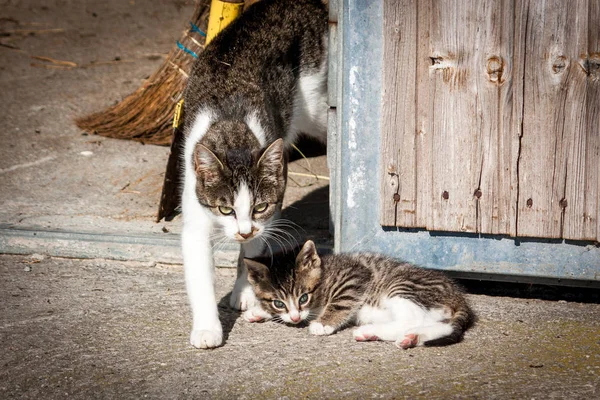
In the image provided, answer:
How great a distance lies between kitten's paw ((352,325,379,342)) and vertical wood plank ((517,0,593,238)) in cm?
113

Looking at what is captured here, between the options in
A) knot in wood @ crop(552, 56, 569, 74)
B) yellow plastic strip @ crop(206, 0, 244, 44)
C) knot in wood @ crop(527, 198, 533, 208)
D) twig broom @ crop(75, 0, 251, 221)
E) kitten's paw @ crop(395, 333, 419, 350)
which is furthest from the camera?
twig broom @ crop(75, 0, 251, 221)

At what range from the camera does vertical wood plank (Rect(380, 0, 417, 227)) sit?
450 cm

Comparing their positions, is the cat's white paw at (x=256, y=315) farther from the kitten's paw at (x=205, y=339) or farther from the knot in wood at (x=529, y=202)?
the knot in wood at (x=529, y=202)

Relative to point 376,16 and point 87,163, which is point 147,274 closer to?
point 87,163

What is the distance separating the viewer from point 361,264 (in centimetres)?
480

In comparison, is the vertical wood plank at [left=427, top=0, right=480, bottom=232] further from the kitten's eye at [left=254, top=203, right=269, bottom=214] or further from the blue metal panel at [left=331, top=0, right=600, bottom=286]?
the kitten's eye at [left=254, top=203, right=269, bottom=214]

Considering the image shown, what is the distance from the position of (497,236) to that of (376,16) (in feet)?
Answer: 5.07

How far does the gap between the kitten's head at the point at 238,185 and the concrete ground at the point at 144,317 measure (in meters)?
0.64

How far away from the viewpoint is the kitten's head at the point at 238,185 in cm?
455

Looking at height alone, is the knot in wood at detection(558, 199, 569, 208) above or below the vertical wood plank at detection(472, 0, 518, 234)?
below

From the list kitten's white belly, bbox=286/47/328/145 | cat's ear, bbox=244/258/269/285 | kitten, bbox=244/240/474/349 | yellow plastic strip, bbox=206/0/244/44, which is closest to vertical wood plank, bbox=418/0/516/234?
kitten, bbox=244/240/474/349

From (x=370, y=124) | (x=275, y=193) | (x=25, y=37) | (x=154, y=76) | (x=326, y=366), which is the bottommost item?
(x=326, y=366)

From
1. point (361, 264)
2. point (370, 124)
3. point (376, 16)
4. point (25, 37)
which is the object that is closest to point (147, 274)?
point (361, 264)

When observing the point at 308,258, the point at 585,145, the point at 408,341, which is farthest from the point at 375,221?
the point at 585,145
